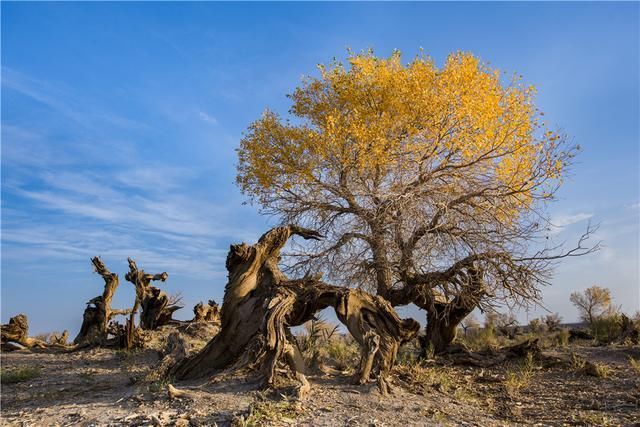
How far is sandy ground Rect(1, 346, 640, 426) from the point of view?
766 centimetres

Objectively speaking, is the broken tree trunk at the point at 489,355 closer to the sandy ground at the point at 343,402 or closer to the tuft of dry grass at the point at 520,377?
the tuft of dry grass at the point at 520,377

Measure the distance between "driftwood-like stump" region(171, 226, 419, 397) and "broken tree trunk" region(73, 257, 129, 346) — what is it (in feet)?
28.0

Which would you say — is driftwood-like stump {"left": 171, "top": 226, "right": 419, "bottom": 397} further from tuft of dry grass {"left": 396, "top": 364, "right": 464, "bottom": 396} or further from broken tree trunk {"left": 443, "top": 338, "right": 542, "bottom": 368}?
broken tree trunk {"left": 443, "top": 338, "right": 542, "bottom": 368}

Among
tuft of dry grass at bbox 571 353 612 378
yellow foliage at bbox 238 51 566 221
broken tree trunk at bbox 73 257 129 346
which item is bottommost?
tuft of dry grass at bbox 571 353 612 378

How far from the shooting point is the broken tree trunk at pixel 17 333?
19016 millimetres

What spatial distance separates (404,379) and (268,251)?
3967 millimetres

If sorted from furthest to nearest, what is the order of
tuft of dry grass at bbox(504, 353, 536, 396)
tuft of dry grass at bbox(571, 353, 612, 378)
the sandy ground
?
tuft of dry grass at bbox(571, 353, 612, 378)
tuft of dry grass at bbox(504, 353, 536, 396)
the sandy ground

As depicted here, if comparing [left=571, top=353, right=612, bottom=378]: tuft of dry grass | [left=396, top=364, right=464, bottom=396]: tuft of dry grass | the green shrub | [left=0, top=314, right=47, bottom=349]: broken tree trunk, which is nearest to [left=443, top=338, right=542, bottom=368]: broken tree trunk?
[left=571, top=353, right=612, bottom=378]: tuft of dry grass

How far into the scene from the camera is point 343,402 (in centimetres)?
828

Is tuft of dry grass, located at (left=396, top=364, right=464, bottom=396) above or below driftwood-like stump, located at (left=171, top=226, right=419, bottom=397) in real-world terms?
below

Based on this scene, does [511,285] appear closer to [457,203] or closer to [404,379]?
[457,203]

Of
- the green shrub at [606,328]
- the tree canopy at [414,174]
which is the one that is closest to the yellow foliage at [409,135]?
the tree canopy at [414,174]

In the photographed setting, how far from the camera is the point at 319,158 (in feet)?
52.6

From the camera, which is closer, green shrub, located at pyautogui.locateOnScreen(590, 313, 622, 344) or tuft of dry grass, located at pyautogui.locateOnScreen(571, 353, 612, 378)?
tuft of dry grass, located at pyautogui.locateOnScreen(571, 353, 612, 378)
